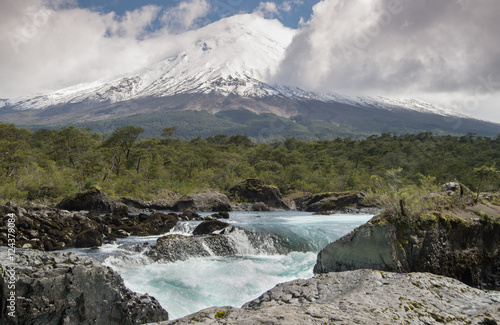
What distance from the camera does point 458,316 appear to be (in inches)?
155

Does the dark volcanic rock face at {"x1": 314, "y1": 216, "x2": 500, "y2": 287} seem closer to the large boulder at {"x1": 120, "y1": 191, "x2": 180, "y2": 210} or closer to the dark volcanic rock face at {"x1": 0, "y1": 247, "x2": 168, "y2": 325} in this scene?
the dark volcanic rock face at {"x1": 0, "y1": 247, "x2": 168, "y2": 325}

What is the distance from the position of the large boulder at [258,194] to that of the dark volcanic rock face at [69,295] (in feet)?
84.5

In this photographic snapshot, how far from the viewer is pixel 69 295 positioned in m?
4.48

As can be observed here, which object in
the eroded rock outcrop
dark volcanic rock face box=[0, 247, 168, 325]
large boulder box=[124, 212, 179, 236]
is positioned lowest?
large boulder box=[124, 212, 179, 236]

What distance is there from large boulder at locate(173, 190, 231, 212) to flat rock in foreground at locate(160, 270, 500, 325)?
21804mm

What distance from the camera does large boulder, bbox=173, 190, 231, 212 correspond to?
86.4 feet

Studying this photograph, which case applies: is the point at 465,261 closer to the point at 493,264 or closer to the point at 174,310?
the point at 493,264

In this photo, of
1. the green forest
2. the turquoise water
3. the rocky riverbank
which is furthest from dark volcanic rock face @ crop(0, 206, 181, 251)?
the rocky riverbank

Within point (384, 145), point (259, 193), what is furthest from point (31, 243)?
point (384, 145)

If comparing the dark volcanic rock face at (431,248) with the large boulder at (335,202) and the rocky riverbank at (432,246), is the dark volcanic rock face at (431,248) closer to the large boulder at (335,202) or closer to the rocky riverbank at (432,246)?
the rocky riverbank at (432,246)

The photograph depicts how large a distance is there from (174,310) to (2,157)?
2651 centimetres

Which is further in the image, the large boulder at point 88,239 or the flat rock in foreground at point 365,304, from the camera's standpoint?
the large boulder at point 88,239

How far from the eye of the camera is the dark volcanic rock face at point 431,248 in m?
7.37

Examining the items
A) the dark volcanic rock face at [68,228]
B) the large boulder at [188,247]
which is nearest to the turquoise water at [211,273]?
the large boulder at [188,247]
